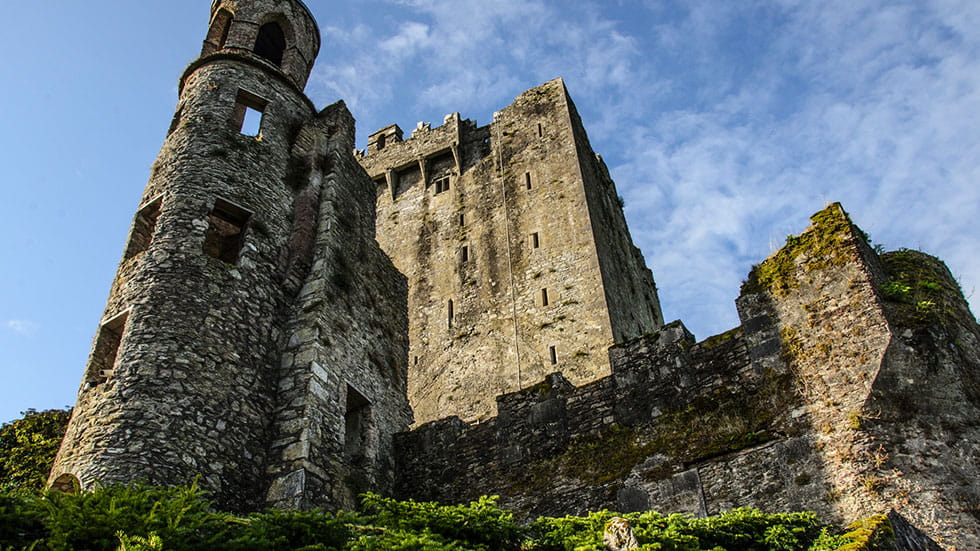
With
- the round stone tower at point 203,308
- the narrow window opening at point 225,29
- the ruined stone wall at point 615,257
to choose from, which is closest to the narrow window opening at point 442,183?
the ruined stone wall at point 615,257

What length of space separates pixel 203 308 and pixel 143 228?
86.5 inches

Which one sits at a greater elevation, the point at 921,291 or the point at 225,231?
the point at 225,231

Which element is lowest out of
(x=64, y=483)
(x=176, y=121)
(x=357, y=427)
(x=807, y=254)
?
(x=64, y=483)

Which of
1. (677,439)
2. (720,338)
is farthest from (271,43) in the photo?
(677,439)

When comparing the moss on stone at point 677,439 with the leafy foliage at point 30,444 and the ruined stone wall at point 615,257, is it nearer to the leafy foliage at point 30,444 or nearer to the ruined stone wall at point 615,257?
the leafy foliage at point 30,444

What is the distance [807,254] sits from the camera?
9898 millimetres

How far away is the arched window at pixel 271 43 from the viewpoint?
1584 centimetres

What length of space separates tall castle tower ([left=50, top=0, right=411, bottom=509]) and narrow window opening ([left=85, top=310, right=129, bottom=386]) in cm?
2

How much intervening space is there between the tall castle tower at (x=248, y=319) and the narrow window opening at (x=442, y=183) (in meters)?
12.8

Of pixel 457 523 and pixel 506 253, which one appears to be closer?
pixel 457 523

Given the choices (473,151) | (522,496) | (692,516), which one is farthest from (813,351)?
(473,151)

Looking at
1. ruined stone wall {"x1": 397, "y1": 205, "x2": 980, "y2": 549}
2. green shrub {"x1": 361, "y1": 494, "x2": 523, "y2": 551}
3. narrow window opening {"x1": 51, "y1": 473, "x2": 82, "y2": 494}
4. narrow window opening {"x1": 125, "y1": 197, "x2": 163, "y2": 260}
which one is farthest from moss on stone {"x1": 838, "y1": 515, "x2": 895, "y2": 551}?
narrow window opening {"x1": 125, "y1": 197, "x2": 163, "y2": 260}

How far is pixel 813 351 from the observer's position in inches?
359

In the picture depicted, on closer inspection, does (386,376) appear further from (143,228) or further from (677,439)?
(677,439)
